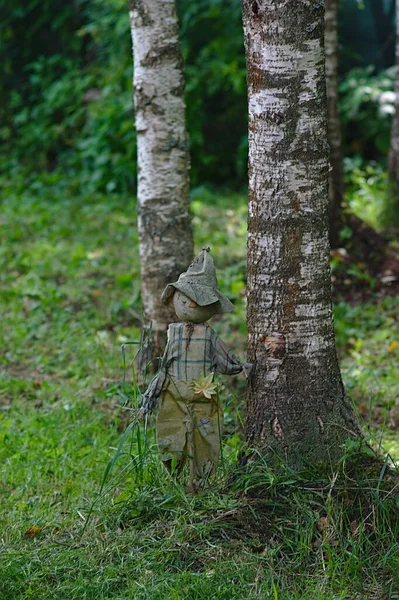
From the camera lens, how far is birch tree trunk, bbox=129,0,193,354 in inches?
207

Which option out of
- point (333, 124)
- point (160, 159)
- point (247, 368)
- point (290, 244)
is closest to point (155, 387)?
point (247, 368)

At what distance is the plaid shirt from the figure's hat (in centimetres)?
15

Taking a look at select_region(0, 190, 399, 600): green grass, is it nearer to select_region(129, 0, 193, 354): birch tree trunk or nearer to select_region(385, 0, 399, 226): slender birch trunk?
select_region(129, 0, 193, 354): birch tree trunk

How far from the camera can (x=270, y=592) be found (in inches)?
121

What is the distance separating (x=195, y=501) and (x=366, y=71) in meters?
8.38

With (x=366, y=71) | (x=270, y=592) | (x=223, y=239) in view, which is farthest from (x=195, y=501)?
(x=366, y=71)

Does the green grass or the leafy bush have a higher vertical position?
the leafy bush

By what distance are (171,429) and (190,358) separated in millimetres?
355

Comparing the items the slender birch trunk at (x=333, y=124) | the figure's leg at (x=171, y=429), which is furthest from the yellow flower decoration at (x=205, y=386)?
the slender birch trunk at (x=333, y=124)

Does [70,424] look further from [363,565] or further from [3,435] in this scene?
[363,565]

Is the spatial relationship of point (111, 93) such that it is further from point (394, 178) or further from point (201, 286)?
point (201, 286)

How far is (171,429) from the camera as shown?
12.0ft

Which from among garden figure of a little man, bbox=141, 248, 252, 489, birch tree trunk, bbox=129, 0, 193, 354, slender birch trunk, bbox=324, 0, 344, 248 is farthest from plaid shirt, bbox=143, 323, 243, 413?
slender birch trunk, bbox=324, 0, 344, 248

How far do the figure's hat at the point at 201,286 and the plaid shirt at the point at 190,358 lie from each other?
152mm
